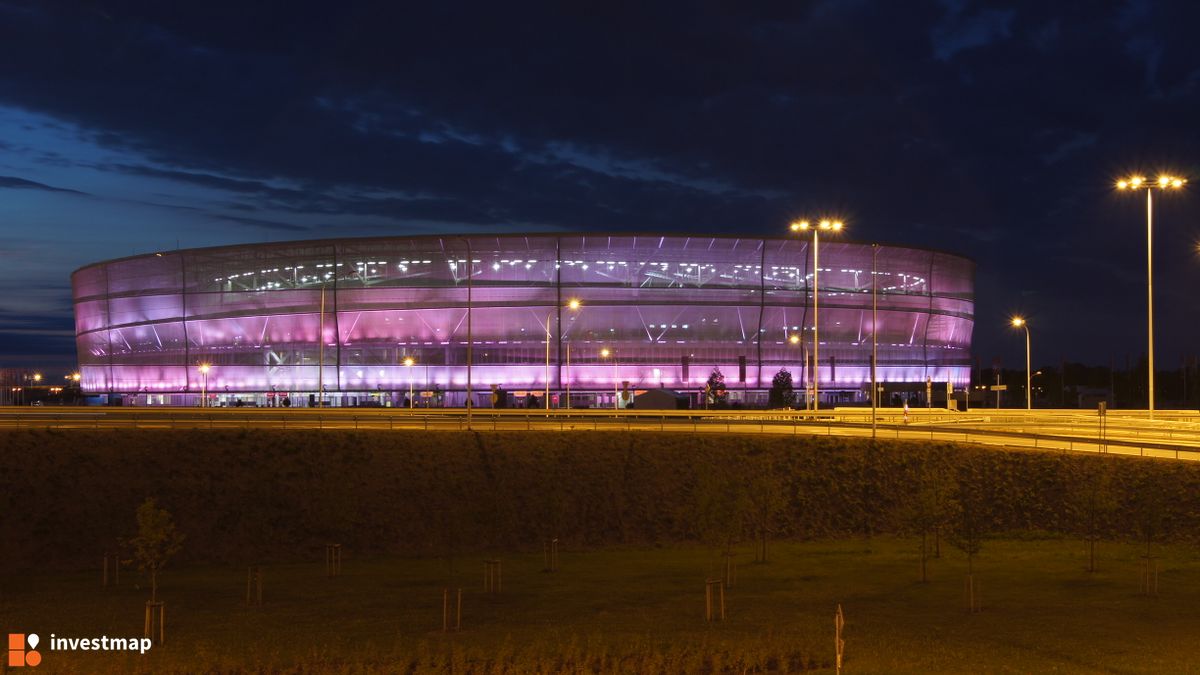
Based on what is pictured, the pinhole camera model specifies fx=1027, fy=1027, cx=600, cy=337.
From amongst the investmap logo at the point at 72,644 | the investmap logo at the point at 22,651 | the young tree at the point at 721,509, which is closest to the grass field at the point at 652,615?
the investmap logo at the point at 22,651

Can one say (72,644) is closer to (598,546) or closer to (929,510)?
(598,546)

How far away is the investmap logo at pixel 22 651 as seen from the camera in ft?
64.2

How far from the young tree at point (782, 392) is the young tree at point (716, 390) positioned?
13.9 feet

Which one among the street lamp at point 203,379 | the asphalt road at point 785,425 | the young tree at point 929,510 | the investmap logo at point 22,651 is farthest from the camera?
the street lamp at point 203,379

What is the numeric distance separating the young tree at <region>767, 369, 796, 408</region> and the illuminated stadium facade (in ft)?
14.2

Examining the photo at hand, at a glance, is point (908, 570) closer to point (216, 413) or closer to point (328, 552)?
point (328, 552)

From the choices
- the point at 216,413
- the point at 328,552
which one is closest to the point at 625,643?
the point at 328,552

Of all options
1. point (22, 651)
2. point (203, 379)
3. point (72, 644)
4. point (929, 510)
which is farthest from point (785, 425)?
point (203, 379)

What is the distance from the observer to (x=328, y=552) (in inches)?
1247

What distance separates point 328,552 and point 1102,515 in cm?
2734

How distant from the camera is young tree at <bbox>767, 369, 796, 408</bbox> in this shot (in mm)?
88938

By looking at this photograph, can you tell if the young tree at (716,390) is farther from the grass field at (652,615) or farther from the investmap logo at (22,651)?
the investmap logo at (22,651)

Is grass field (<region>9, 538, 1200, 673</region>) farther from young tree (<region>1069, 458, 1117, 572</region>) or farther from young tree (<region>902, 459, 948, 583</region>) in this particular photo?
young tree (<region>1069, 458, 1117, 572</region>)

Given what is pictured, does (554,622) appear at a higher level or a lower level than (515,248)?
lower
